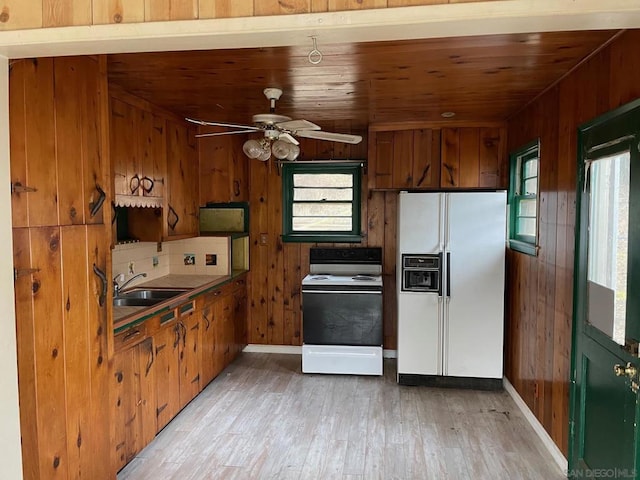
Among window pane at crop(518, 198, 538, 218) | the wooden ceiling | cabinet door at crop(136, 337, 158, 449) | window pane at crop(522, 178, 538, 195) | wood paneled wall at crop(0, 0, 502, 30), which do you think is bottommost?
cabinet door at crop(136, 337, 158, 449)

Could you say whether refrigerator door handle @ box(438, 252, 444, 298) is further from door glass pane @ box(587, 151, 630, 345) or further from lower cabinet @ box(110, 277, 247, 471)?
lower cabinet @ box(110, 277, 247, 471)

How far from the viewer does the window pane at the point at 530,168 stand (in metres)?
3.57

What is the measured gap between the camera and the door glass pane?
2.04 meters

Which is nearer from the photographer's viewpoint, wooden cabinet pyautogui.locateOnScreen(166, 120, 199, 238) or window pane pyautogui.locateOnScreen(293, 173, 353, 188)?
wooden cabinet pyautogui.locateOnScreen(166, 120, 199, 238)

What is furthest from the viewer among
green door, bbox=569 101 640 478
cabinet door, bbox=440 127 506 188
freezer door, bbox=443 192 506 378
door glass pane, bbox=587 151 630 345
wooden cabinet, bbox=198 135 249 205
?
→ wooden cabinet, bbox=198 135 249 205

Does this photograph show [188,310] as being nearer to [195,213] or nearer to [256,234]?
[195,213]

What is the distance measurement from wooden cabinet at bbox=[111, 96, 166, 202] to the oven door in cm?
171

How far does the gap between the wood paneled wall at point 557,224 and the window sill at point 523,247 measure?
0.05 m

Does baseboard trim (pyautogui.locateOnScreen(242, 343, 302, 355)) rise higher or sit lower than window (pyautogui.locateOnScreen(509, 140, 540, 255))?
lower

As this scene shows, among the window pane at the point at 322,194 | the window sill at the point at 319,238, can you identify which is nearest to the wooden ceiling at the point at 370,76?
the window pane at the point at 322,194

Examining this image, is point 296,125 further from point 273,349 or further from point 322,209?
point 273,349

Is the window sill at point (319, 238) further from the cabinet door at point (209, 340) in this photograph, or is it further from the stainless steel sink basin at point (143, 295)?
the stainless steel sink basin at point (143, 295)

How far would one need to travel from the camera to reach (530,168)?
371cm

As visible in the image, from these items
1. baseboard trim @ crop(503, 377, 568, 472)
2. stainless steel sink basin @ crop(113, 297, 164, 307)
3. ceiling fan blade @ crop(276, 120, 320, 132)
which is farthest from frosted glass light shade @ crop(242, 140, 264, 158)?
baseboard trim @ crop(503, 377, 568, 472)
